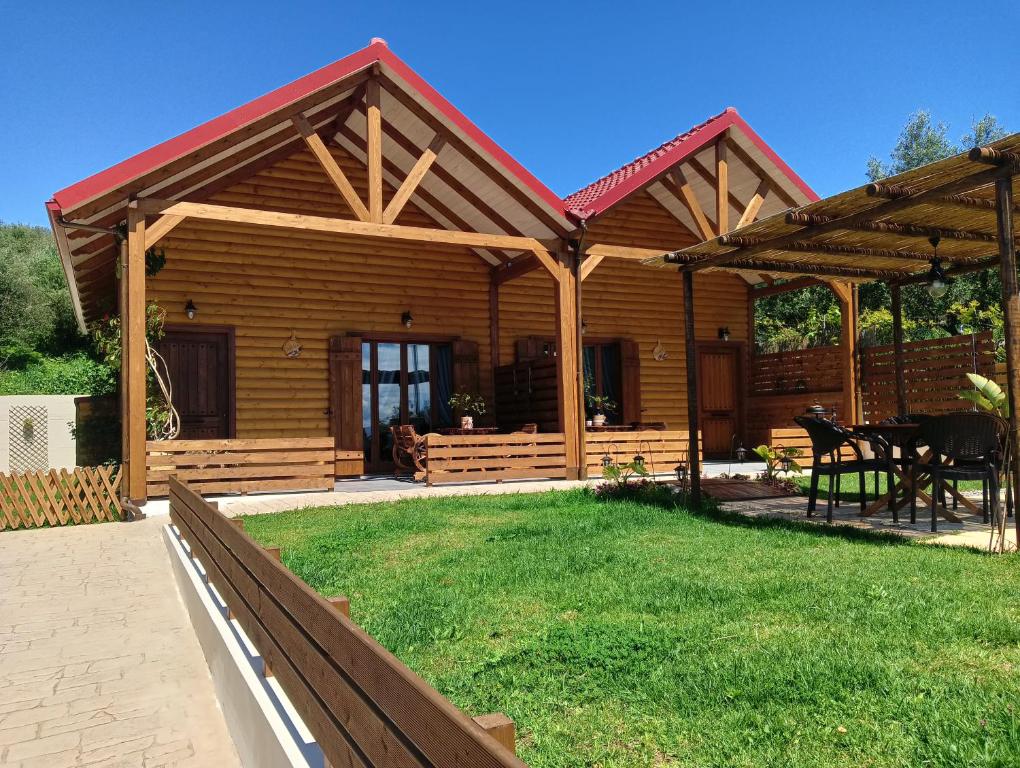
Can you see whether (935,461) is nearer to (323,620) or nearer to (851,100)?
(323,620)

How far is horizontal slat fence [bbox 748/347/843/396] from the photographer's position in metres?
13.1

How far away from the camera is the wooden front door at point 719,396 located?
580 inches

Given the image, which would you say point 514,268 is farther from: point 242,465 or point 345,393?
point 242,465

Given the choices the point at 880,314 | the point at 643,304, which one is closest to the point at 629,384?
the point at 643,304

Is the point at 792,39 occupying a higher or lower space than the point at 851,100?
lower

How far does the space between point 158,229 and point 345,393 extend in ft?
13.2

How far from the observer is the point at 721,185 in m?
11.2

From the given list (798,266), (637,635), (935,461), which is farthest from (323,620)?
(798,266)

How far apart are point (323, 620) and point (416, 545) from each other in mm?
3922

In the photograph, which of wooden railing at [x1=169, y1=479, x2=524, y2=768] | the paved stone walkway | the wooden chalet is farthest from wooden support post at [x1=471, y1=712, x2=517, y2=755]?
the wooden chalet

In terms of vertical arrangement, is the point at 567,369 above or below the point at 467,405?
above

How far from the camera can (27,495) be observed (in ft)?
27.8

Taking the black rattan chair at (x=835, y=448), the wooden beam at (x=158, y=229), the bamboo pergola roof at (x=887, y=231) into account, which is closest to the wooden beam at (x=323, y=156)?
the wooden beam at (x=158, y=229)

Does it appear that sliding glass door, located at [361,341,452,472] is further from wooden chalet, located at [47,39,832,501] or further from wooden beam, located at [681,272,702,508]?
wooden beam, located at [681,272,702,508]
